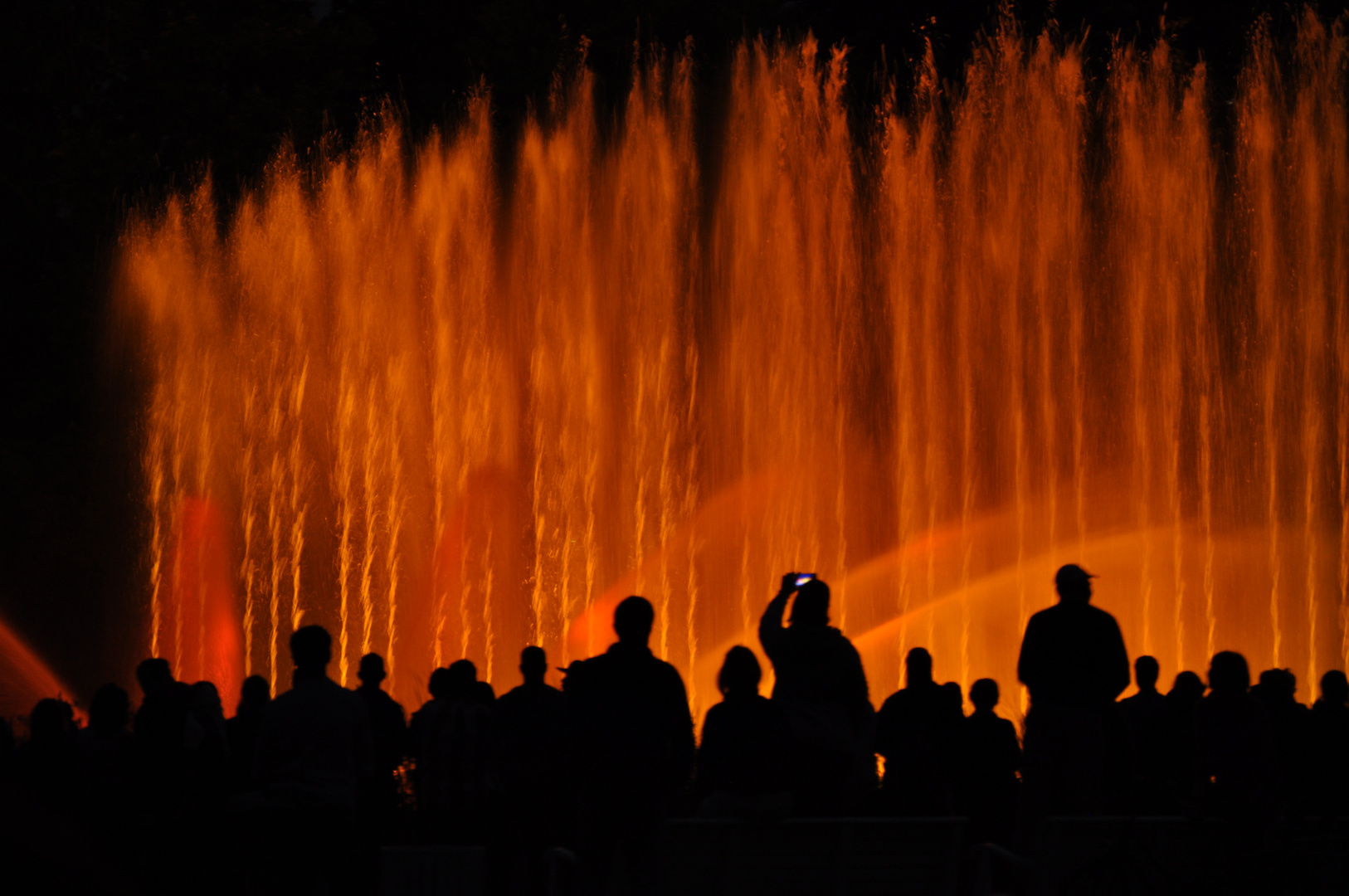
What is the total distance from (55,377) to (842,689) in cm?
2698

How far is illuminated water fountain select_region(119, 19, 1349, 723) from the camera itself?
22672 millimetres

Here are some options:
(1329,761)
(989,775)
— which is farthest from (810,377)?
(989,775)

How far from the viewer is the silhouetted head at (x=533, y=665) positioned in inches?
348

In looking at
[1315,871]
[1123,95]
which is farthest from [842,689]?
[1123,95]

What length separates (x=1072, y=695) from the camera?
27.9 ft

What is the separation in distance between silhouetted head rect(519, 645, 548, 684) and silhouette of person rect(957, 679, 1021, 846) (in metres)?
2.04

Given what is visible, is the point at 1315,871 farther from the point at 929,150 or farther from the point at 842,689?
the point at 929,150

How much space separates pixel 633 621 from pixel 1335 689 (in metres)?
4.71

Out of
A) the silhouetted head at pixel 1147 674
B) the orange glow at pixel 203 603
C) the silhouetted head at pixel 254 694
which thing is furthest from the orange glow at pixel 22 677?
the silhouetted head at pixel 1147 674

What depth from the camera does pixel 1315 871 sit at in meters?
6.90

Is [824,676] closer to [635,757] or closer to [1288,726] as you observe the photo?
[635,757]

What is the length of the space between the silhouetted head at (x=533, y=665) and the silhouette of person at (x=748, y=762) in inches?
67.6

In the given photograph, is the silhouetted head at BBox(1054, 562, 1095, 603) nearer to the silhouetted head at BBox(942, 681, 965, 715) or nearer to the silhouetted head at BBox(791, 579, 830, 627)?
the silhouetted head at BBox(942, 681, 965, 715)

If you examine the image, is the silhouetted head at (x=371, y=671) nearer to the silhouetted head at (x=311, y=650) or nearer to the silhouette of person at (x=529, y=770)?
the silhouette of person at (x=529, y=770)
